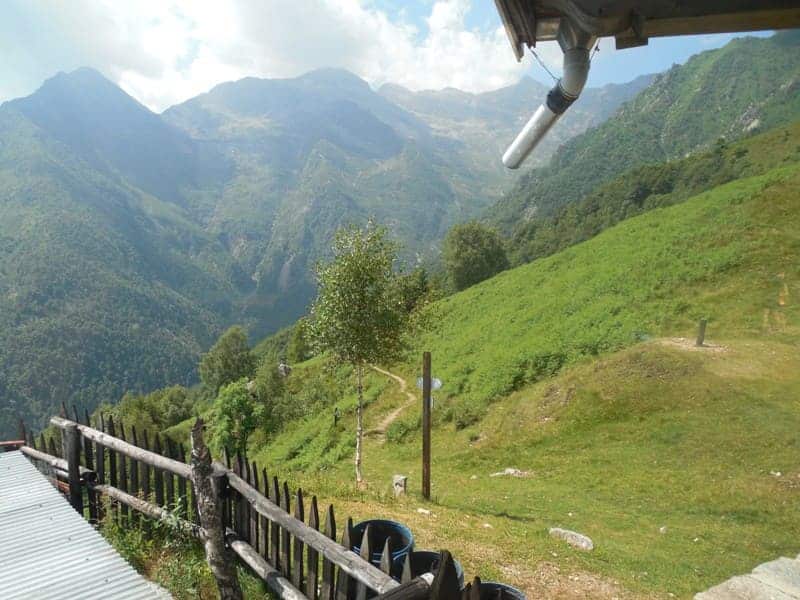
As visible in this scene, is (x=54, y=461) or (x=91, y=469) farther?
(x=54, y=461)

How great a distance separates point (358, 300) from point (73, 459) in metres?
9.32

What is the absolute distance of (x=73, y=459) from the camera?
28.0ft

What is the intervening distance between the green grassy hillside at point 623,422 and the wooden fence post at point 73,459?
5131mm

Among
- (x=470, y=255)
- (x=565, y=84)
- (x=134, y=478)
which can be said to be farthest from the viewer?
(x=470, y=255)

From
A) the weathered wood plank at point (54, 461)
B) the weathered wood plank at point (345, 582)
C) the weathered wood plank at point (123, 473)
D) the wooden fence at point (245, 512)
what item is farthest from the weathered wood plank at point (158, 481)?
the weathered wood plank at point (345, 582)

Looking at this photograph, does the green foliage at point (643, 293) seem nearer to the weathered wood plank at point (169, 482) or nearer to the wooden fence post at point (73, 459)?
the wooden fence post at point (73, 459)

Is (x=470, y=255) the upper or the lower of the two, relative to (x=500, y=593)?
upper

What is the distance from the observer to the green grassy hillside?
10.5 metres

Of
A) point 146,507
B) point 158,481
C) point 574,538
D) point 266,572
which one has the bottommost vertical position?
point 574,538

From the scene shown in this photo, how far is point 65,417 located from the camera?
9.16 metres

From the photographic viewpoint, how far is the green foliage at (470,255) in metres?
76.9

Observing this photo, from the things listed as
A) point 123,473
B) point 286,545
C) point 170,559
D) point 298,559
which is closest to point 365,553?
point 298,559

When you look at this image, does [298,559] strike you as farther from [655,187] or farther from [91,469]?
[655,187]

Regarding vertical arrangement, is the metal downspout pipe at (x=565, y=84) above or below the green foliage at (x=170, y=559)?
above
